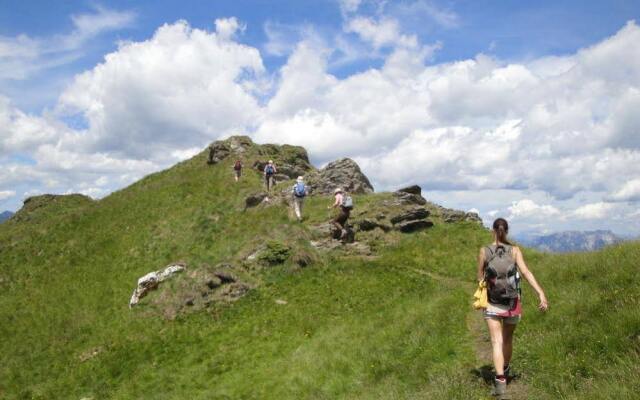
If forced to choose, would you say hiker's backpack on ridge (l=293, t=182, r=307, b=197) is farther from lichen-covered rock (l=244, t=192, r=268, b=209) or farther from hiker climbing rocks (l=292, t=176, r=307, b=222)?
lichen-covered rock (l=244, t=192, r=268, b=209)

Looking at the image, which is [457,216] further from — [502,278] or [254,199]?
[502,278]

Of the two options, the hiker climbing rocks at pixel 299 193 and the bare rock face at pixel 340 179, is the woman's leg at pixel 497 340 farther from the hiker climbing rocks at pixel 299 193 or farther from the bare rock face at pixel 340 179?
the bare rock face at pixel 340 179

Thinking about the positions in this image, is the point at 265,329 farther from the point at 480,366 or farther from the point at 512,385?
the point at 512,385

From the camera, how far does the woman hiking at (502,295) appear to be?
31.3ft

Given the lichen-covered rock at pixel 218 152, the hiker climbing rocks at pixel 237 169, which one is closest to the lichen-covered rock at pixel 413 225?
the hiker climbing rocks at pixel 237 169

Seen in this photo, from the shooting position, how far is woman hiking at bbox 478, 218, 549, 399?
954 centimetres

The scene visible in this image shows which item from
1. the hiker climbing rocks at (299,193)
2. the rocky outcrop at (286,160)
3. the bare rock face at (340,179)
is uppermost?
the rocky outcrop at (286,160)

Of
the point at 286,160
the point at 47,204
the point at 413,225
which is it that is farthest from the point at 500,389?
the point at 47,204

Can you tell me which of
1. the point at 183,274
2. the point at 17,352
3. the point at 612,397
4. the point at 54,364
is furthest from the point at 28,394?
the point at 612,397

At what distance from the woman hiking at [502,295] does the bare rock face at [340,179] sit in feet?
111

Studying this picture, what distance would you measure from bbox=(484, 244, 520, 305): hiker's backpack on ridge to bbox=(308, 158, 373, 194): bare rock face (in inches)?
1342

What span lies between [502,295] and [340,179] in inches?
1414

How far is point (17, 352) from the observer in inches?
1057

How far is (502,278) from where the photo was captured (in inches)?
378
